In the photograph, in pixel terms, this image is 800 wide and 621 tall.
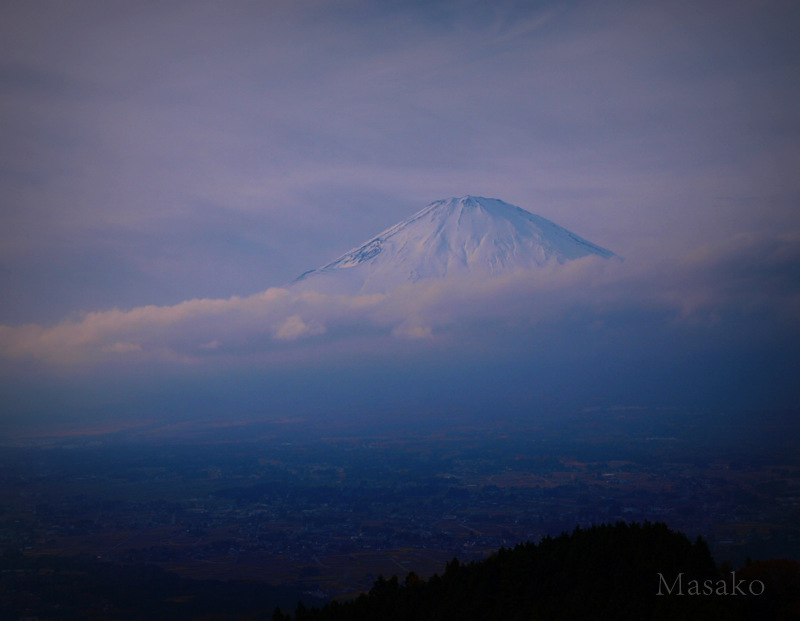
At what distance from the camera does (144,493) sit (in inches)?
1146

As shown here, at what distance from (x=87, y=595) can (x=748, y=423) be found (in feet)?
121

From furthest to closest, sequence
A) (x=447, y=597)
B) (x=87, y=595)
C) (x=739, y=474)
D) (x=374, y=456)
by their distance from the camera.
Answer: (x=374, y=456), (x=739, y=474), (x=87, y=595), (x=447, y=597)

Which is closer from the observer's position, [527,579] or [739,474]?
[527,579]

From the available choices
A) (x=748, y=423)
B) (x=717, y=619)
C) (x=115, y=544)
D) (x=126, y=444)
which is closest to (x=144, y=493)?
(x=115, y=544)

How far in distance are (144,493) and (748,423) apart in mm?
34366

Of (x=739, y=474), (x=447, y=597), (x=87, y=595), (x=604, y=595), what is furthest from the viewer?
(x=739, y=474)

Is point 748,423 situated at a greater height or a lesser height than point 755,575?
greater

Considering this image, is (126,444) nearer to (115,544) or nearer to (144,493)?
(144,493)

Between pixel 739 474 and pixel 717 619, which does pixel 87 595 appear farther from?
pixel 739 474

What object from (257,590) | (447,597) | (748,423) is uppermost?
(748,423)

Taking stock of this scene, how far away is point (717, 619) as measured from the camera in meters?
7.91

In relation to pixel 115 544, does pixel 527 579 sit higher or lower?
higher

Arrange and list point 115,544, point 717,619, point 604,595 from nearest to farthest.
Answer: point 717,619 → point 604,595 → point 115,544

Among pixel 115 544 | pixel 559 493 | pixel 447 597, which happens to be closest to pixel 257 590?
pixel 115 544
